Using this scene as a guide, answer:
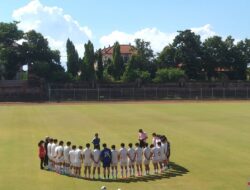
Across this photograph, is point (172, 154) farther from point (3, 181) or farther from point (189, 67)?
point (189, 67)

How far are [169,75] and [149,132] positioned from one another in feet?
180

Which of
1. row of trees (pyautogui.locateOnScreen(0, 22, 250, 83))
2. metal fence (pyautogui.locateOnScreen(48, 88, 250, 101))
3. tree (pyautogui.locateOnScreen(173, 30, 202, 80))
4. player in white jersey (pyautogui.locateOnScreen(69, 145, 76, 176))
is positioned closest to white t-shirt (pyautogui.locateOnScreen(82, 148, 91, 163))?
player in white jersey (pyautogui.locateOnScreen(69, 145, 76, 176))

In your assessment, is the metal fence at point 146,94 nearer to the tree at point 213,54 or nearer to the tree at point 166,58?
the tree at point 213,54

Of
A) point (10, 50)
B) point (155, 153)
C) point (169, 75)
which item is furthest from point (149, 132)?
point (10, 50)

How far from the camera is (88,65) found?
90.2 metres

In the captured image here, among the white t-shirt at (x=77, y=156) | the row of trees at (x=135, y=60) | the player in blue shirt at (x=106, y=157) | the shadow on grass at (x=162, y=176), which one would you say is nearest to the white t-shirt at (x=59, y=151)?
the white t-shirt at (x=77, y=156)

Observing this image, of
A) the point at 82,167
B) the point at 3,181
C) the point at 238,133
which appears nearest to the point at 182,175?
the point at 82,167

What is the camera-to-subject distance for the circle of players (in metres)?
20.2

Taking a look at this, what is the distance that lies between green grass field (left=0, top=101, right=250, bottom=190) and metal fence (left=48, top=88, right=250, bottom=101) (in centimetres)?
3373

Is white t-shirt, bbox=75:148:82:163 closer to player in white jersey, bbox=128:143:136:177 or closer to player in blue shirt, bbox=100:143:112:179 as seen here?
player in blue shirt, bbox=100:143:112:179

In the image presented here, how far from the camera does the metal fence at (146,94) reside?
81.8 meters

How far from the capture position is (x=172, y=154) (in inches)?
1019

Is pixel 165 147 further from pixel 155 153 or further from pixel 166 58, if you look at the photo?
pixel 166 58

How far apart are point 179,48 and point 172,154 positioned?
73.7 meters
